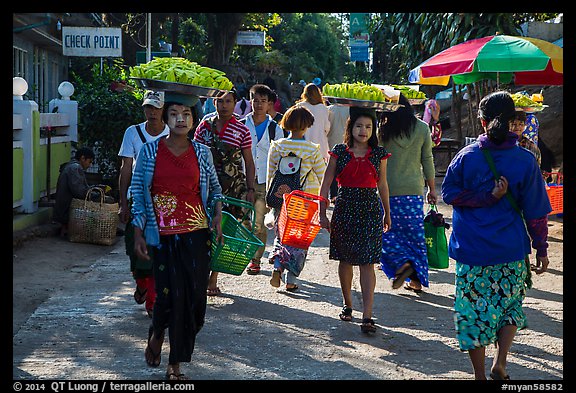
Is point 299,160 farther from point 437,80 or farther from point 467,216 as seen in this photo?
point 437,80

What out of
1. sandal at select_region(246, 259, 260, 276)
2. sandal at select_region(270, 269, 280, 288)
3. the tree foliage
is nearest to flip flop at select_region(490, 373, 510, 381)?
sandal at select_region(270, 269, 280, 288)

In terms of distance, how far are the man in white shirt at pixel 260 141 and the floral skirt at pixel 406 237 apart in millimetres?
1444

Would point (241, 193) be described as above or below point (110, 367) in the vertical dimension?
above

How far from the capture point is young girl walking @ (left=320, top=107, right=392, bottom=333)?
22.1ft

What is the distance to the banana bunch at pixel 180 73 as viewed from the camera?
5.80m

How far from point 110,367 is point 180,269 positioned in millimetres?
857

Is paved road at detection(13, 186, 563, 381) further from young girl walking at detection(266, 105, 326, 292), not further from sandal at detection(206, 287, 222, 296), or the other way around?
young girl walking at detection(266, 105, 326, 292)

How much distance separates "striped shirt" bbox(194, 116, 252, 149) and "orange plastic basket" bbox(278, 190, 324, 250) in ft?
2.11

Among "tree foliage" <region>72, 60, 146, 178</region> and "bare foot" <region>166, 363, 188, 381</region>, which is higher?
"tree foliage" <region>72, 60, 146, 178</region>

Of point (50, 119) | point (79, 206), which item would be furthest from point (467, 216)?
point (50, 119)

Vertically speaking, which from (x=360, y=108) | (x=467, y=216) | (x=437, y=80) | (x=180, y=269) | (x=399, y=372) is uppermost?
(x=437, y=80)

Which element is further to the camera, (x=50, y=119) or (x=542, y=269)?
(x=50, y=119)

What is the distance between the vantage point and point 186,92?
5676mm

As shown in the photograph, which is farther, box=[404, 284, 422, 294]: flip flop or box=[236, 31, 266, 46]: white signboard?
box=[236, 31, 266, 46]: white signboard
